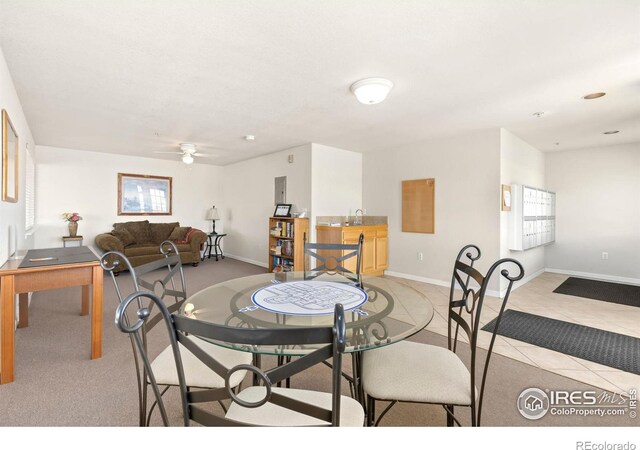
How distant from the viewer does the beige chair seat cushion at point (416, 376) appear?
4.07 feet

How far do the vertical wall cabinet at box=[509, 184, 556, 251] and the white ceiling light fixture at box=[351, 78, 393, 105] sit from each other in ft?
9.23

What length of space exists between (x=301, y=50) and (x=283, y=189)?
12.0ft

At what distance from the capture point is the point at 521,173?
15.7 ft

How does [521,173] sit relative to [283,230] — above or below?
above

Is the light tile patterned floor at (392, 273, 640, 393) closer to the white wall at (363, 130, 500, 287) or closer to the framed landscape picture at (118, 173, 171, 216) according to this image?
the white wall at (363, 130, 500, 287)

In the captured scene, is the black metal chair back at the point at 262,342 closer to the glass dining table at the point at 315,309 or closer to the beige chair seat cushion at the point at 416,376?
the glass dining table at the point at 315,309

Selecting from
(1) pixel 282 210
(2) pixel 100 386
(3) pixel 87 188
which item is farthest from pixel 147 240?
(2) pixel 100 386

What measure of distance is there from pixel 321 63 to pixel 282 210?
11.5 feet

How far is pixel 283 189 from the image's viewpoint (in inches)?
226

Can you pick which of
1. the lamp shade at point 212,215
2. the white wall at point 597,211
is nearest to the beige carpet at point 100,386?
the lamp shade at point 212,215

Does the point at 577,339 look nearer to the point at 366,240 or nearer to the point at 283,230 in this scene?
the point at 366,240

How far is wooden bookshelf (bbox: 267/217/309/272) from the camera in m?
5.07

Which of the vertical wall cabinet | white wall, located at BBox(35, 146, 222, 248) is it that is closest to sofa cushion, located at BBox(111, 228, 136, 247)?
white wall, located at BBox(35, 146, 222, 248)
